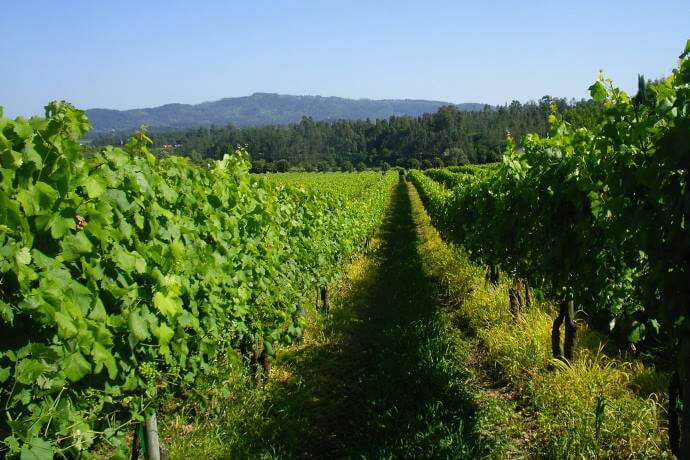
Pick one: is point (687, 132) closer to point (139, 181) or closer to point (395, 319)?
point (139, 181)

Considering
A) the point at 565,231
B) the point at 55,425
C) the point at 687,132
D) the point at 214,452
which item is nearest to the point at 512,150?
the point at 565,231

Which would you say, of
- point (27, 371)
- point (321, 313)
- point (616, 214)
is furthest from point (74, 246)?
point (321, 313)

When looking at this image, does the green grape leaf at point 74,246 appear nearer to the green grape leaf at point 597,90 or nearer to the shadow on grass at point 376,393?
the shadow on grass at point 376,393

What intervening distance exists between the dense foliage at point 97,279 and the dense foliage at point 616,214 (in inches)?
102

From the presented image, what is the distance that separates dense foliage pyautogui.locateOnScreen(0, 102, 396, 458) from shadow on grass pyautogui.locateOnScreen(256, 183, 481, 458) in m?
1.13

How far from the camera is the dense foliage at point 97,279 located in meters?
2.08

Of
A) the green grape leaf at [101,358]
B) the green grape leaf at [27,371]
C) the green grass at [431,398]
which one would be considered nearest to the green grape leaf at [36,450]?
the green grape leaf at [27,371]

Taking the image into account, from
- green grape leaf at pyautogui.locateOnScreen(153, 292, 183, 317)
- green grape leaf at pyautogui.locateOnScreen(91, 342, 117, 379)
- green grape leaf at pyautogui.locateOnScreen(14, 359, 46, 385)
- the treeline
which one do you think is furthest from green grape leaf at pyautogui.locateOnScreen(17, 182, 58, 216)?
the treeline

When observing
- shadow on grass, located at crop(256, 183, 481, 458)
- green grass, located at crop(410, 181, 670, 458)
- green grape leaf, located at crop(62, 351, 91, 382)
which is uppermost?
green grape leaf, located at crop(62, 351, 91, 382)

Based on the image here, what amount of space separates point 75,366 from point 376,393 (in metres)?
3.60

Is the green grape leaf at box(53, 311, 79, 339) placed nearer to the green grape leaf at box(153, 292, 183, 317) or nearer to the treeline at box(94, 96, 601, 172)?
the green grape leaf at box(153, 292, 183, 317)

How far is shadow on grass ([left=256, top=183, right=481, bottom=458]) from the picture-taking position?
439cm

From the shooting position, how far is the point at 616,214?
3.21 meters

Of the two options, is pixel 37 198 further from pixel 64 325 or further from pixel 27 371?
pixel 27 371
